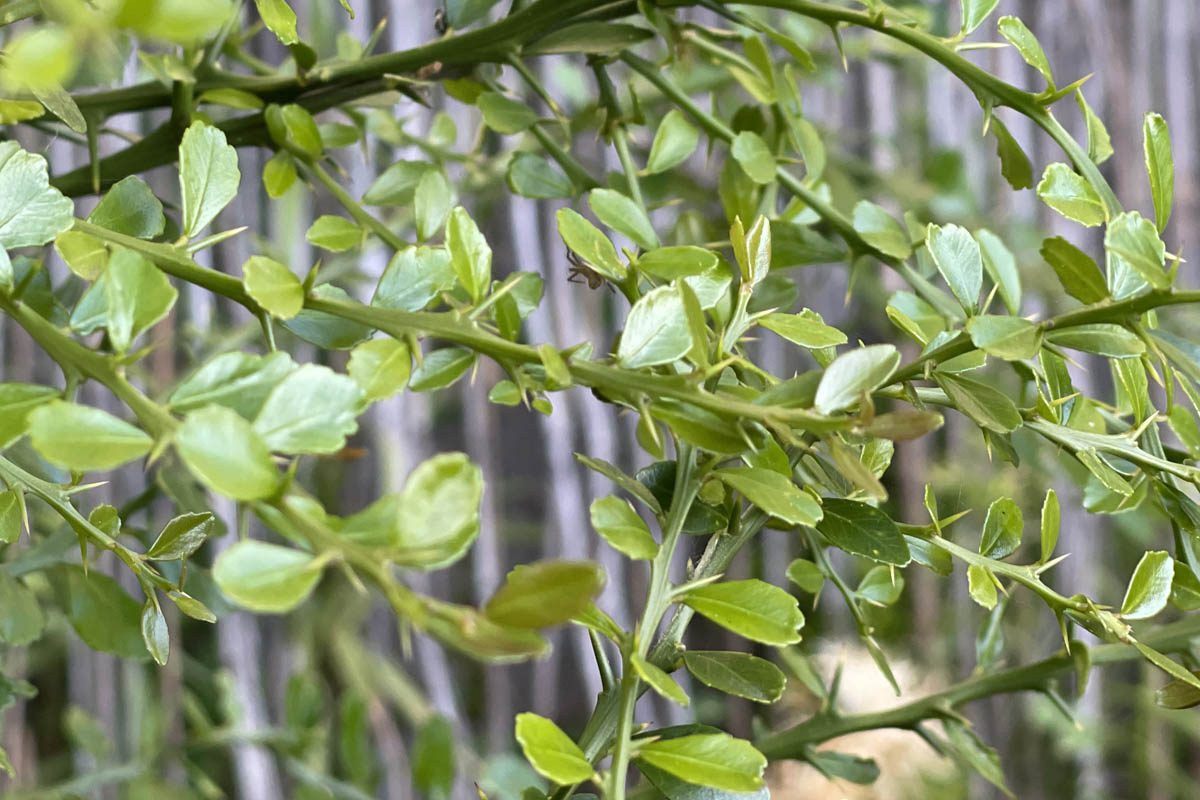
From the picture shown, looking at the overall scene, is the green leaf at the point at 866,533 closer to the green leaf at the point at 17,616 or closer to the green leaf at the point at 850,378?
the green leaf at the point at 850,378

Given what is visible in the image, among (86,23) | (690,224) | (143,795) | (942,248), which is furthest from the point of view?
(143,795)

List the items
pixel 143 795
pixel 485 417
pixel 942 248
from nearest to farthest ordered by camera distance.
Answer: pixel 942 248 < pixel 143 795 < pixel 485 417

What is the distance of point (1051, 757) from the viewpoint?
94 centimetres

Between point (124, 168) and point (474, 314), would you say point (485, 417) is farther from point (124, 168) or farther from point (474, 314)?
point (474, 314)

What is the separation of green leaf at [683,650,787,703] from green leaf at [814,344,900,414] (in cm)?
6

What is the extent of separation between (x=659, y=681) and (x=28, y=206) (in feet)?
0.47

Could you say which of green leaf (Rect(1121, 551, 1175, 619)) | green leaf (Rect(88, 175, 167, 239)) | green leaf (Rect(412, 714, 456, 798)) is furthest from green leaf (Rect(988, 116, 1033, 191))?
green leaf (Rect(412, 714, 456, 798))

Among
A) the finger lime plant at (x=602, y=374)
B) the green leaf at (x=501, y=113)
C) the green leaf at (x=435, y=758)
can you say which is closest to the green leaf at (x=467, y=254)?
the finger lime plant at (x=602, y=374)

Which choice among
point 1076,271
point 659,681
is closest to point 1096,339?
point 1076,271

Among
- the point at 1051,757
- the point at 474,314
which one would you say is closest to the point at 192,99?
the point at 474,314

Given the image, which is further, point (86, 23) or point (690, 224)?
point (690, 224)

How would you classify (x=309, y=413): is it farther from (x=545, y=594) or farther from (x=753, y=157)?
(x=753, y=157)

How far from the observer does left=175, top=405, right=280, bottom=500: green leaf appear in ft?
0.45

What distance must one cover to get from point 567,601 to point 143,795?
507mm
